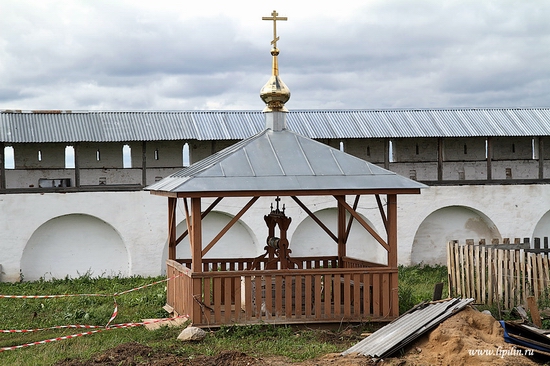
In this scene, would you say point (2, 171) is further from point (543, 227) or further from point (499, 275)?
point (543, 227)

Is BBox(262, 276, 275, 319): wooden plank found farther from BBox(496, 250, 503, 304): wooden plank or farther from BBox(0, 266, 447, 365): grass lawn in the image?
BBox(496, 250, 503, 304): wooden plank

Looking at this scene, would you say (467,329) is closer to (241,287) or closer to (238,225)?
(241,287)

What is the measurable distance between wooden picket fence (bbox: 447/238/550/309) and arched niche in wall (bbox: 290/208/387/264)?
22.4 ft

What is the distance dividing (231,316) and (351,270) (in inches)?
70.9

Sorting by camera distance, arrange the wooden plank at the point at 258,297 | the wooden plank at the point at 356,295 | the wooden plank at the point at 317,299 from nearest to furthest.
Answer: the wooden plank at the point at 258,297, the wooden plank at the point at 317,299, the wooden plank at the point at 356,295

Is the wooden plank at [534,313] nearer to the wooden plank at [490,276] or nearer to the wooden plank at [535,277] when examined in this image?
the wooden plank at [535,277]

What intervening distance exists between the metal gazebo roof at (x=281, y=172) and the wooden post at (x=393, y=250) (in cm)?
34

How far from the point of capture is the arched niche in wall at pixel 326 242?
2031cm

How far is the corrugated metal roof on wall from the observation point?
19.2 m

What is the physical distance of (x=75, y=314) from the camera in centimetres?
1279

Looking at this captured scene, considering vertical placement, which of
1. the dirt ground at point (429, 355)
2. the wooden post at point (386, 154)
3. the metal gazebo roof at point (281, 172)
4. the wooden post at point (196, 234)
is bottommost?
the dirt ground at point (429, 355)

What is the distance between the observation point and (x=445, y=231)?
21203 millimetres

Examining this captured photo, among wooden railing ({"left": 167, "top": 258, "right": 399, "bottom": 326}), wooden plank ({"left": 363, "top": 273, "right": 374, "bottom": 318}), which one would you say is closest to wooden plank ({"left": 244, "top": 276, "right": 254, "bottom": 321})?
wooden railing ({"left": 167, "top": 258, "right": 399, "bottom": 326})

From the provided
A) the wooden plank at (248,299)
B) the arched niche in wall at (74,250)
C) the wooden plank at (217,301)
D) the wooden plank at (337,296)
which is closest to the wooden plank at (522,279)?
the wooden plank at (337,296)
